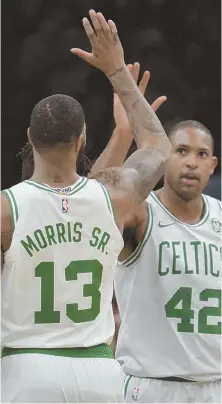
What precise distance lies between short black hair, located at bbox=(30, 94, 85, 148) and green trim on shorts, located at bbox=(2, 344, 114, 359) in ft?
2.98

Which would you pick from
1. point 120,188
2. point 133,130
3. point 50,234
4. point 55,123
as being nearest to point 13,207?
point 50,234

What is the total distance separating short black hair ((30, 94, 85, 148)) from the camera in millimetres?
4004

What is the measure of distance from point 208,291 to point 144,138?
1506 millimetres

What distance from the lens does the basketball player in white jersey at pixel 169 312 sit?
550cm

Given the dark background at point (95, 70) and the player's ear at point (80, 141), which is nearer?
the player's ear at point (80, 141)

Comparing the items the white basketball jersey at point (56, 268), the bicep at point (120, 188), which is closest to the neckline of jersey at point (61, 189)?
the white basketball jersey at point (56, 268)

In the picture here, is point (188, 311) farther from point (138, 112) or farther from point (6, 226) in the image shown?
point (6, 226)

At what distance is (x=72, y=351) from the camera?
4.02m

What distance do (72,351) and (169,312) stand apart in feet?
5.23

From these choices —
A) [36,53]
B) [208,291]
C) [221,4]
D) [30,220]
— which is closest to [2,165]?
[36,53]

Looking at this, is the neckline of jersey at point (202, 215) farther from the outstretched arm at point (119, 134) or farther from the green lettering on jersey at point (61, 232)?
the green lettering on jersey at point (61, 232)

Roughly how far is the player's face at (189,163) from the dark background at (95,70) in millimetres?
4029

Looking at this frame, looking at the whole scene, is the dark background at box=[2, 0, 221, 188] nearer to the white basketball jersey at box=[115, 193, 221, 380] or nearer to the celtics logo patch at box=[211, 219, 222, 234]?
the celtics logo patch at box=[211, 219, 222, 234]

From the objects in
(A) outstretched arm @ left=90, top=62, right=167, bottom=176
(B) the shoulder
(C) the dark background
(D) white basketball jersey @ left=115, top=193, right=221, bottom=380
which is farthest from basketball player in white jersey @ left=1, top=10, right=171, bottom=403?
(C) the dark background
